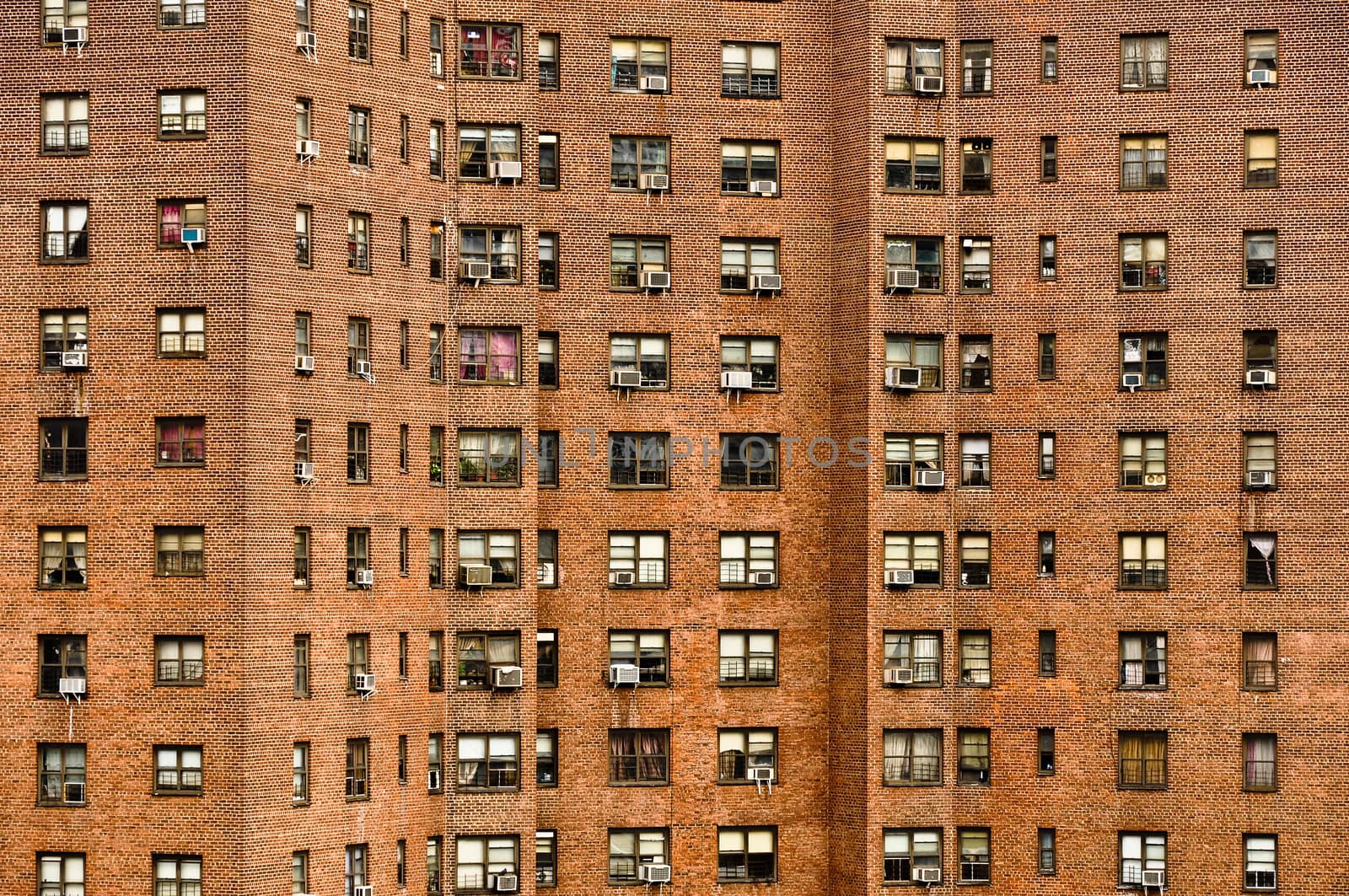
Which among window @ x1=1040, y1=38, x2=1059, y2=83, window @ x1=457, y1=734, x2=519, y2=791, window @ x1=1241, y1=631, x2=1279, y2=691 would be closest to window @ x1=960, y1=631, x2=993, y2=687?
window @ x1=1241, y1=631, x2=1279, y2=691

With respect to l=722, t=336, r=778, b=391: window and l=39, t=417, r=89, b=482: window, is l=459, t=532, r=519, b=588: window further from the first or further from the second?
l=39, t=417, r=89, b=482: window

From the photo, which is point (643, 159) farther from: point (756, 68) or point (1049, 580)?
point (1049, 580)

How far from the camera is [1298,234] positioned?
225 ft

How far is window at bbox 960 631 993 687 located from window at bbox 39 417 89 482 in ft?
100

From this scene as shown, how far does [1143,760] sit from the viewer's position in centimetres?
6788

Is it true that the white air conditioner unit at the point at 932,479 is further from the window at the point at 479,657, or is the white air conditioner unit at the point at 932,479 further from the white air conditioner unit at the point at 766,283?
the window at the point at 479,657

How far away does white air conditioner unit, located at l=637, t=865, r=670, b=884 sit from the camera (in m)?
68.1

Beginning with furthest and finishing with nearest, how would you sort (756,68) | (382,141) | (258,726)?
(756,68)
(382,141)
(258,726)

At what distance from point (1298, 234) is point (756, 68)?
20.2 meters

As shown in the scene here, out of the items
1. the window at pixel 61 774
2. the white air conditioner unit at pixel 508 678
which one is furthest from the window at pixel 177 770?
the white air conditioner unit at pixel 508 678

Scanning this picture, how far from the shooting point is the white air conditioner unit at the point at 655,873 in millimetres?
68125

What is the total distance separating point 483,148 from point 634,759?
22.4 meters

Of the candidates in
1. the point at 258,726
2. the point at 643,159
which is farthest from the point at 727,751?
the point at 643,159

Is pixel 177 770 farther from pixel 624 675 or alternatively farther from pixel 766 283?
pixel 766 283
